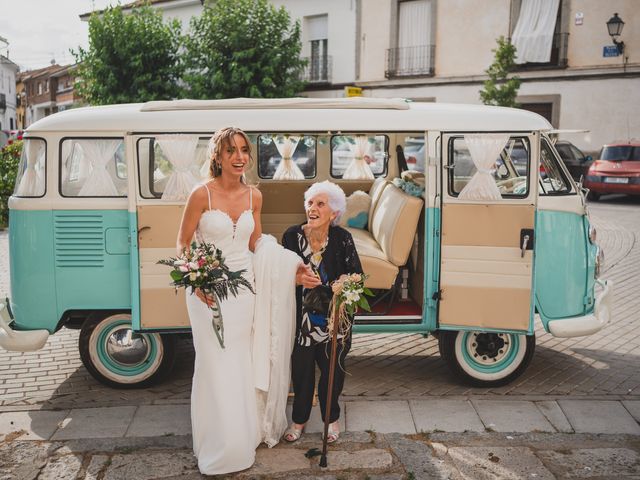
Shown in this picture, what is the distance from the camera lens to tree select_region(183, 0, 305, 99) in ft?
86.4

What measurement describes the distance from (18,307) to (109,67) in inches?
876

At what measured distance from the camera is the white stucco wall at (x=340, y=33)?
27870 mm

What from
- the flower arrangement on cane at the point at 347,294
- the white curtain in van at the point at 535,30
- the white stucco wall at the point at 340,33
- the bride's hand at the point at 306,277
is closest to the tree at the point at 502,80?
the white curtain in van at the point at 535,30

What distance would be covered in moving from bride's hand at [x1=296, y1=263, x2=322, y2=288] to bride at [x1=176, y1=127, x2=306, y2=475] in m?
0.02

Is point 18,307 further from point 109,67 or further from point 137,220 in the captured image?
point 109,67

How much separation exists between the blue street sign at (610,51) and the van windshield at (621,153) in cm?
459

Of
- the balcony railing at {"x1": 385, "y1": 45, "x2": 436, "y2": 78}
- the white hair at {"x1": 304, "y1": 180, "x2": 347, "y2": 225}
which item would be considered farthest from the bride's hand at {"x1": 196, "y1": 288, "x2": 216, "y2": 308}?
the balcony railing at {"x1": 385, "y1": 45, "x2": 436, "y2": 78}

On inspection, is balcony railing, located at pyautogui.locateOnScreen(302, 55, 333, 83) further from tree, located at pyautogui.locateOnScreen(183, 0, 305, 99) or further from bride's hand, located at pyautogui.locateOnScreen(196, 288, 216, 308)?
bride's hand, located at pyautogui.locateOnScreen(196, 288, 216, 308)

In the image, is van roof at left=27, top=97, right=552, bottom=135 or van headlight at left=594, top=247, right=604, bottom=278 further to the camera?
van headlight at left=594, top=247, right=604, bottom=278

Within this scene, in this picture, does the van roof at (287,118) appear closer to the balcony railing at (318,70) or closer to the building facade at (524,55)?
the building facade at (524,55)

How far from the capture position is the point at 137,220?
5.54 metres

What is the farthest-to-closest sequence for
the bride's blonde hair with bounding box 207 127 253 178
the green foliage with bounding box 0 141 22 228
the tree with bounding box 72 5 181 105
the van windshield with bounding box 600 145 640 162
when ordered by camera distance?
1. the tree with bounding box 72 5 181 105
2. the van windshield with bounding box 600 145 640 162
3. the green foliage with bounding box 0 141 22 228
4. the bride's blonde hair with bounding box 207 127 253 178

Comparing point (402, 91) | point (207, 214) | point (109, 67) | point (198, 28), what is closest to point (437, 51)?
point (402, 91)

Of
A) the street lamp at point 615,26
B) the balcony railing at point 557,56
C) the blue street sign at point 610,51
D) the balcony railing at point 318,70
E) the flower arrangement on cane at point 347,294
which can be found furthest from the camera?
the balcony railing at point 318,70
